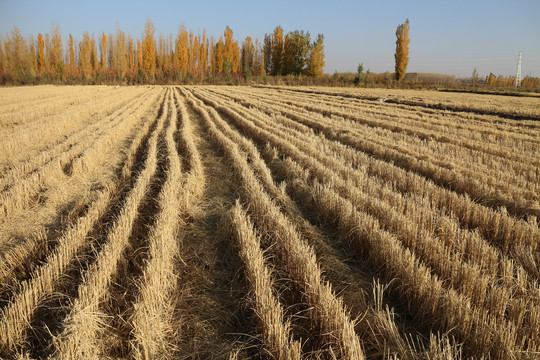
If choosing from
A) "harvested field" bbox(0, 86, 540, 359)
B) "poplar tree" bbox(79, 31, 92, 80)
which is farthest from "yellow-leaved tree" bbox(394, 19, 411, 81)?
"poplar tree" bbox(79, 31, 92, 80)

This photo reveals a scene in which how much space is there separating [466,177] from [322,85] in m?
45.7

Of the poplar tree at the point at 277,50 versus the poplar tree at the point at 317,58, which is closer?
the poplar tree at the point at 317,58

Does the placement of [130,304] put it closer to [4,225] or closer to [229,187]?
[4,225]

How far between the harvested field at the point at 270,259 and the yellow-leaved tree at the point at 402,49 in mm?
50241

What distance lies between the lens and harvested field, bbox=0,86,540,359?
223 cm

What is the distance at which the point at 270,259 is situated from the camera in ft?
11.4

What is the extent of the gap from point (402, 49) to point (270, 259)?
5702cm

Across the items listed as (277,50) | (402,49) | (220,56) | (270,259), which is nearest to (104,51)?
(220,56)

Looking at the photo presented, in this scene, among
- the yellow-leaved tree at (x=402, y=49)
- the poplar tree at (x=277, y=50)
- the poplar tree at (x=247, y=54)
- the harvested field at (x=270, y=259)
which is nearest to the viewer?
the harvested field at (x=270, y=259)

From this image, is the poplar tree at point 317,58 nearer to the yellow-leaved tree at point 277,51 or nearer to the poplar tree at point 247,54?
the yellow-leaved tree at point 277,51

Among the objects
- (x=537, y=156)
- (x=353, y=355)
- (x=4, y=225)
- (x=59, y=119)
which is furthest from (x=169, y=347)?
(x=59, y=119)

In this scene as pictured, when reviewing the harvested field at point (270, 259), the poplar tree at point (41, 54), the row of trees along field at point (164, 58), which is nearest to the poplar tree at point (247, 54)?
the row of trees along field at point (164, 58)

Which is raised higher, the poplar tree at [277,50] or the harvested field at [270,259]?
the poplar tree at [277,50]

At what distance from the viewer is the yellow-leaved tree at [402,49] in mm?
51156
